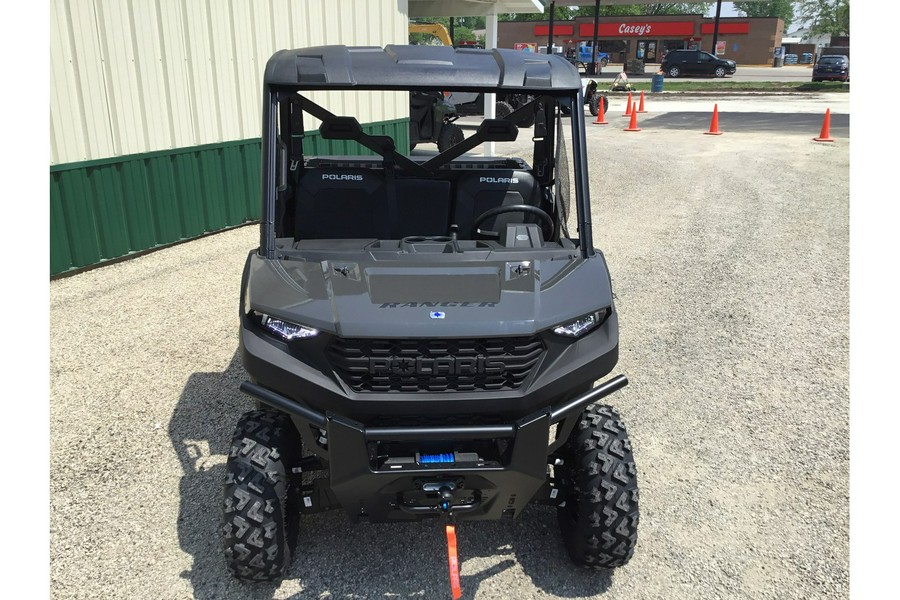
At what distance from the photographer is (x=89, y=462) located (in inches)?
159

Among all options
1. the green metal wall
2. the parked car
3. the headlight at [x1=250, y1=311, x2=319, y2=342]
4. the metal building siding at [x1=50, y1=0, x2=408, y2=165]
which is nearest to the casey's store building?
the parked car

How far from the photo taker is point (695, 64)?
142ft

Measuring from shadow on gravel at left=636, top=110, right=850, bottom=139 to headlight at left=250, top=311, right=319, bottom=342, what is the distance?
1725cm

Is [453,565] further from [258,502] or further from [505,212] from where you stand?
[505,212]

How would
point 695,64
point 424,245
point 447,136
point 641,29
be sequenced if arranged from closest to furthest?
point 424,245 < point 447,136 < point 695,64 < point 641,29

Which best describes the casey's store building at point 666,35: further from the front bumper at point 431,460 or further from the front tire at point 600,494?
the front bumper at point 431,460

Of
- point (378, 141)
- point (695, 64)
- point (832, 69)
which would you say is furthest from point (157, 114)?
point (695, 64)

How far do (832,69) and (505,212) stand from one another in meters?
40.3

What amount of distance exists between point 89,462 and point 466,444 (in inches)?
95.2

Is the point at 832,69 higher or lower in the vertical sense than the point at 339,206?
higher

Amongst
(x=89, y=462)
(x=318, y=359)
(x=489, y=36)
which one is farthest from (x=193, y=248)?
(x=489, y=36)

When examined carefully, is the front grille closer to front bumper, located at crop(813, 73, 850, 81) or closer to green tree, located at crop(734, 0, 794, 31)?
front bumper, located at crop(813, 73, 850, 81)

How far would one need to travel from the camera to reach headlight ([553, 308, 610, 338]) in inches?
111

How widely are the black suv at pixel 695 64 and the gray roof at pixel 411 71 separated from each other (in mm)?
43843
